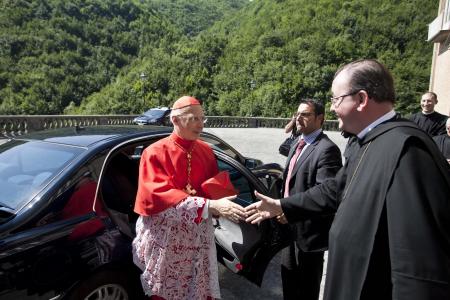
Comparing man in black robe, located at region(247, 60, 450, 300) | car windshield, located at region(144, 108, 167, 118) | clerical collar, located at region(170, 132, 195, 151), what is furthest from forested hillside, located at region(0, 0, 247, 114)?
man in black robe, located at region(247, 60, 450, 300)

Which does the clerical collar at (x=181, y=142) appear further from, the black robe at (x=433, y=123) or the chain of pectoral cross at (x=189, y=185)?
the black robe at (x=433, y=123)

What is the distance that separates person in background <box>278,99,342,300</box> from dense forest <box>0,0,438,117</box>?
37983 mm

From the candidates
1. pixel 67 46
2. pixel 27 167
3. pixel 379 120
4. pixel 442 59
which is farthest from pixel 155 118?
pixel 67 46

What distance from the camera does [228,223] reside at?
2.77m

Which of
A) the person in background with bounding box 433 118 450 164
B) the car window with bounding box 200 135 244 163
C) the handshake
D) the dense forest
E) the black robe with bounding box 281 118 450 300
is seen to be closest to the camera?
the black robe with bounding box 281 118 450 300

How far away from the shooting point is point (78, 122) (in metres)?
17.0

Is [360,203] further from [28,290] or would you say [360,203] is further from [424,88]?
[424,88]

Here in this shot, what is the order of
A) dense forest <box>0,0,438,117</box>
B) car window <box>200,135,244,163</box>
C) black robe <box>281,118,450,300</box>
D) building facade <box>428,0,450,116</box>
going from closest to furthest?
1. black robe <box>281,118,450,300</box>
2. car window <box>200,135,244,163</box>
3. building facade <box>428,0,450,116</box>
4. dense forest <box>0,0,438,117</box>

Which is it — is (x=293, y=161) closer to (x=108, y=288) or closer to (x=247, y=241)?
(x=247, y=241)

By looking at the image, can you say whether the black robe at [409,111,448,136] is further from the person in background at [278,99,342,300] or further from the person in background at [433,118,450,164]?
the person in background at [278,99,342,300]

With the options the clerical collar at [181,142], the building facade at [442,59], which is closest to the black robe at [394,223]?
the clerical collar at [181,142]

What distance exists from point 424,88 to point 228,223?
51.9m

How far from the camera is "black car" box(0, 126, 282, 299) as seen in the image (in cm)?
191

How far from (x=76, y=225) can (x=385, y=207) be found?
183cm
